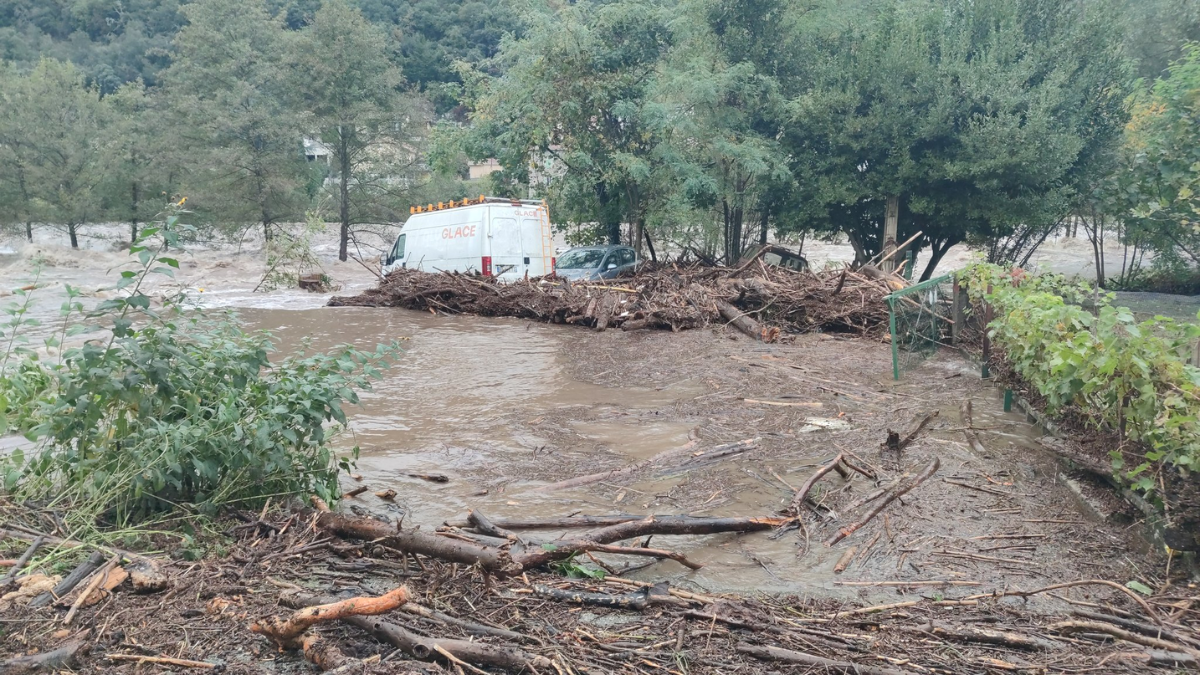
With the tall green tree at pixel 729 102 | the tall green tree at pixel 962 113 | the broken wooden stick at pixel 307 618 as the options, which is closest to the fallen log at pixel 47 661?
the broken wooden stick at pixel 307 618

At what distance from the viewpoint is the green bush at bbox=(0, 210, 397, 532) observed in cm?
431

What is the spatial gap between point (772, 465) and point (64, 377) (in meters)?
5.07

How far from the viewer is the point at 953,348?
11.3 m

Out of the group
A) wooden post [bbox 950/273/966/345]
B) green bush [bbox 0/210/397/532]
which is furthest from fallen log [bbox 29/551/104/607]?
wooden post [bbox 950/273/966/345]

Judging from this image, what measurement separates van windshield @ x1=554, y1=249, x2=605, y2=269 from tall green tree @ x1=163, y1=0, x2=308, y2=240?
49.8 ft

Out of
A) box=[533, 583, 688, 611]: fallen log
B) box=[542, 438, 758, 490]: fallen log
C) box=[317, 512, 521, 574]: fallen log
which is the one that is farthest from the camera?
box=[542, 438, 758, 490]: fallen log

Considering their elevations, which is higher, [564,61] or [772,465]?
[564,61]

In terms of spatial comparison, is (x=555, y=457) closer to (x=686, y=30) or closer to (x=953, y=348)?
(x=953, y=348)

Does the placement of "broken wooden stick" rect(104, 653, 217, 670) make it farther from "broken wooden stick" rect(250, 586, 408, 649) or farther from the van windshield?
the van windshield

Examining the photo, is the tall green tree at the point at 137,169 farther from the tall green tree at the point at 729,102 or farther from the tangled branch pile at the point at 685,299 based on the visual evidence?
the tall green tree at the point at 729,102

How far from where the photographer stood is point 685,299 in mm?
15391

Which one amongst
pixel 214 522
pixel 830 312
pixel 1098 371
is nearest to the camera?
pixel 214 522

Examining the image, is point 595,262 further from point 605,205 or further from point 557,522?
point 557,522

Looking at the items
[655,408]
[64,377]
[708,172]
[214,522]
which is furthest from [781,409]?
[708,172]
